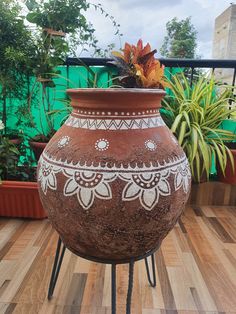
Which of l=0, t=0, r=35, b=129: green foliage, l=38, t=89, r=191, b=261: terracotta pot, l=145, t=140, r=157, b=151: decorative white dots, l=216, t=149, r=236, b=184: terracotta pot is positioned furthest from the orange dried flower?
l=216, t=149, r=236, b=184: terracotta pot

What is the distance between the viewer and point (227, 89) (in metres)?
1.96

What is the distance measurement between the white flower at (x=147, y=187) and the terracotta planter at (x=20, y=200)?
3.75 feet

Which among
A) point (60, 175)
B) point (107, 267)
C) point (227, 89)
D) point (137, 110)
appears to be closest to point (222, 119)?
point (227, 89)

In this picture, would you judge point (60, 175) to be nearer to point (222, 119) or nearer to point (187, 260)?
point (187, 260)

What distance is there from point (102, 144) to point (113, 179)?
92mm

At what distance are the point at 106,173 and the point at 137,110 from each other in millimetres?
184

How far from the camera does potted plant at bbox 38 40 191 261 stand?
634 millimetres

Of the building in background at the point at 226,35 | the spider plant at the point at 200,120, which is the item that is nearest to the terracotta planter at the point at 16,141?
the spider plant at the point at 200,120

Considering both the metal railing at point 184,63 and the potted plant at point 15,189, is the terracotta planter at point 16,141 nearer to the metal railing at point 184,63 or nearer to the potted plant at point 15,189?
the potted plant at point 15,189

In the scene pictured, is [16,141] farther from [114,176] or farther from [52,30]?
[114,176]

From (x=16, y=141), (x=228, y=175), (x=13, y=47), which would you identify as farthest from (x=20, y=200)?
(x=228, y=175)

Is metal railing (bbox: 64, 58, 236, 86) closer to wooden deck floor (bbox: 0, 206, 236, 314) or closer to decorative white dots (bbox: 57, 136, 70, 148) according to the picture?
wooden deck floor (bbox: 0, 206, 236, 314)

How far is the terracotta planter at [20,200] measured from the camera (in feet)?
5.40

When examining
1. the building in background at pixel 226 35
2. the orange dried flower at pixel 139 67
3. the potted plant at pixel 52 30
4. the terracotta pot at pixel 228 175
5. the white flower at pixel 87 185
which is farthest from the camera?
the building in background at pixel 226 35
